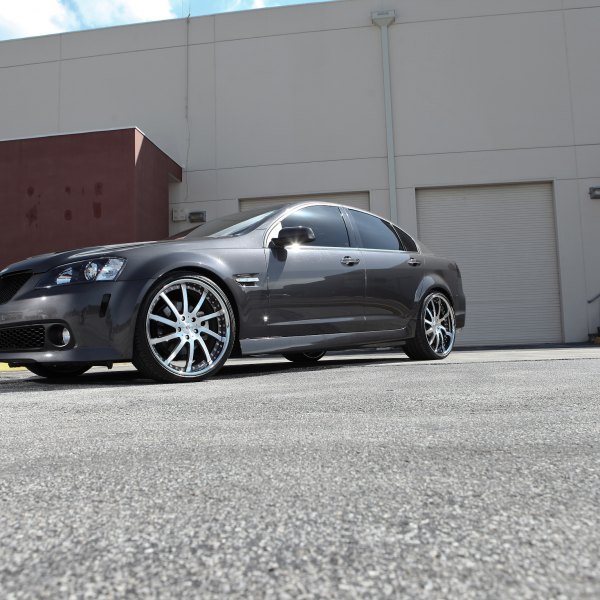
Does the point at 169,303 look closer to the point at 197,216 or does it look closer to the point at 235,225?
the point at 235,225

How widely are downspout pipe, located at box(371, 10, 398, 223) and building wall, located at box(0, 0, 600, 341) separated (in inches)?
4.8

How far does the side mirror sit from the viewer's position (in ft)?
15.0

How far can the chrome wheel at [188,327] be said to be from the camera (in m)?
3.99

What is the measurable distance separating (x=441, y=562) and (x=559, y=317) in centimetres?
1179

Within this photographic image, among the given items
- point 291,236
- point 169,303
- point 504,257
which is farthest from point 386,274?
point 504,257

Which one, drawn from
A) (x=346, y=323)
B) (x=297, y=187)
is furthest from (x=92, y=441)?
(x=297, y=187)

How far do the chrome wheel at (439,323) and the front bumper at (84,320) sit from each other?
2873 millimetres

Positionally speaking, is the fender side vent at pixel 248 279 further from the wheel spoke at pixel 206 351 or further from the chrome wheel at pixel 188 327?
the wheel spoke at pixel 206 351

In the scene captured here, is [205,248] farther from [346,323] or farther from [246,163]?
[246,163]

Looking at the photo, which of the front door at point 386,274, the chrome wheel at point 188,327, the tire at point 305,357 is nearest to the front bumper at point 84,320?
the chrome wheel at point 188,327

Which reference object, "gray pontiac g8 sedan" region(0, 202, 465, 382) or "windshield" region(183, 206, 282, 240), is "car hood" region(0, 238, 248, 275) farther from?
"windshield" region(183, 206, 282, 240)

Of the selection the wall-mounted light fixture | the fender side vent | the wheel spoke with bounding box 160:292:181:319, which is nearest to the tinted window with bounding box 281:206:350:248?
the fender side vent

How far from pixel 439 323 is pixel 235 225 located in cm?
231

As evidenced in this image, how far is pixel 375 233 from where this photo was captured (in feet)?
18.5
